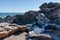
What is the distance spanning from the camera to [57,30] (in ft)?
36.0

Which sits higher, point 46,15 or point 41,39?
point 46,15

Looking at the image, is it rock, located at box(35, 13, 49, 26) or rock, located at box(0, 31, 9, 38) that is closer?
rock, located at box(0, 31, 9, 38)

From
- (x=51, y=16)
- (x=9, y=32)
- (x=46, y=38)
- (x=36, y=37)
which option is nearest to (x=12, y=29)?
(x=9, y=32)

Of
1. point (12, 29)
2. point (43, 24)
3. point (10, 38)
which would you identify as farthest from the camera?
point (43, 24)

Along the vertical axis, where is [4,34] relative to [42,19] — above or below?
below

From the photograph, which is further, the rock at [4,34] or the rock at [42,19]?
the rock at [42,19]

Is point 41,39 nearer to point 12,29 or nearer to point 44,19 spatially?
point 12,29

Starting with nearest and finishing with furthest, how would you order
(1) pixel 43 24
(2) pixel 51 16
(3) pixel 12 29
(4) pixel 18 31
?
(3) pixel 12 29 < (4) pixel 18 31 < (1) pixel 43 24 < (2) pixel 51 16

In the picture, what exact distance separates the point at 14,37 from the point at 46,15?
6431 mm

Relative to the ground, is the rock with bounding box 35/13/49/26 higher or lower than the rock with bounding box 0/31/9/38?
higher

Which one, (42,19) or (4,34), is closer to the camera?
(4,34)

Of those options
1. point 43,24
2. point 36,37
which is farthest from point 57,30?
point 36,37

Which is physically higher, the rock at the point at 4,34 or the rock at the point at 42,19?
the rock at the point at 42,19

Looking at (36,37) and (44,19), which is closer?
(36,37)
